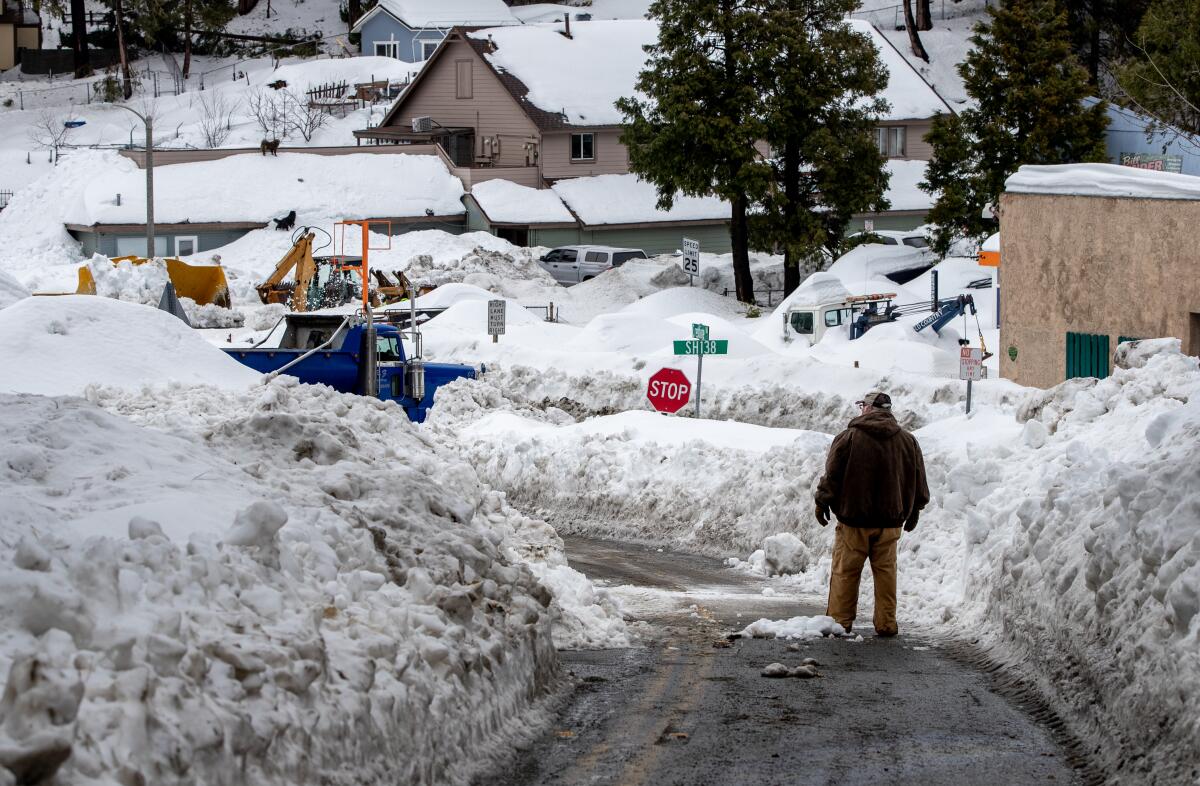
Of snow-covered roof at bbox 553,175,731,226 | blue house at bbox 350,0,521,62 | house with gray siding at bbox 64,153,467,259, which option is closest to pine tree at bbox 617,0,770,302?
snow-covered roof at bbox 553,175,731,226

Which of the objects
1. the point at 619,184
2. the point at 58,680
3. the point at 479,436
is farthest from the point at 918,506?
the point at 619,184

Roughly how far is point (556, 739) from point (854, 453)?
13.4 ft

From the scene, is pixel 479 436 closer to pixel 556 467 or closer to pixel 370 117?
pixel 556 467

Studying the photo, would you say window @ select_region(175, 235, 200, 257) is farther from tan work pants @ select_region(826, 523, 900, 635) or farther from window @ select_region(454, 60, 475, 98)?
tan work pants @ select_region(826, 523, 900, 635)

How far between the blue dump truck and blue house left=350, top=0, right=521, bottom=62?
166 ft

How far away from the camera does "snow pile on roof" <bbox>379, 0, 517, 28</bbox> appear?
76812 mm

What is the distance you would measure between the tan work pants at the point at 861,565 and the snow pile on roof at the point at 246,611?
6.68 ft

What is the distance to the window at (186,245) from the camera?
2152 inches

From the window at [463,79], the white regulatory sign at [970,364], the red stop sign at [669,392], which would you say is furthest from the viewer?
the window at [463,79]

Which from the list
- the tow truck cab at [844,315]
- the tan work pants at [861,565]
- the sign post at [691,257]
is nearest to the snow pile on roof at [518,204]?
the sign post at [691,257]

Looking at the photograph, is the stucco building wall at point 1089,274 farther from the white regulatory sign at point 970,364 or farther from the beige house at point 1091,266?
the white regulatory sign at point 970,364

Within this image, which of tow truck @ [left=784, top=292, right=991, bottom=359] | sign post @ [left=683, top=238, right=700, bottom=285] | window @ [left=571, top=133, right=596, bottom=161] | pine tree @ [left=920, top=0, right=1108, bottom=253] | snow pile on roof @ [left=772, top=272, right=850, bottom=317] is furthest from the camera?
window @ [left=571, top=133, right=596, bottom=161]

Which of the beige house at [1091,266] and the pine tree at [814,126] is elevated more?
the pine tree at [814,126]

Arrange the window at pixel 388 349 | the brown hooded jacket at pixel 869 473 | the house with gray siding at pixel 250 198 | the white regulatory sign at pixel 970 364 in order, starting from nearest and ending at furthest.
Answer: the brown hooded jacket at pixel 869 473
the white regulatory sign at pixel 970 364
the window at pixel 388 349
the house with gray siding at pixel 250 198
